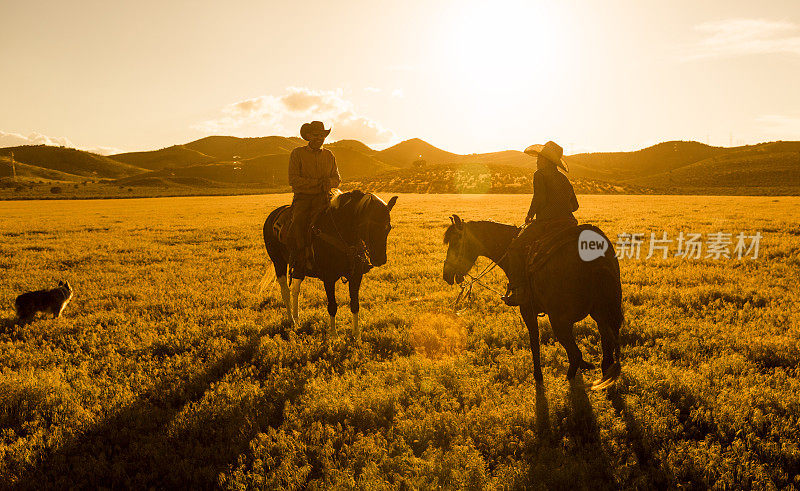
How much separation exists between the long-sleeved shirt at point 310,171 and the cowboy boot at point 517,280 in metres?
3.99

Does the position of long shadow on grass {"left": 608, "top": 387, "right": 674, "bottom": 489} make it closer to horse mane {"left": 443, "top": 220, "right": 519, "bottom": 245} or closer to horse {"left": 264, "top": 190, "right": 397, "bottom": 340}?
horse mane {"left": 443, "top": 220, "right": 519, "bottom": 245}

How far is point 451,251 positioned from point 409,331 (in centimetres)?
206

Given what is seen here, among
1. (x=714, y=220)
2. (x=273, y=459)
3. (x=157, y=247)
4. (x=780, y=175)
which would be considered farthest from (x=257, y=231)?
(x=780, y=175)

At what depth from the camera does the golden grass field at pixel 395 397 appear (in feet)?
15.2

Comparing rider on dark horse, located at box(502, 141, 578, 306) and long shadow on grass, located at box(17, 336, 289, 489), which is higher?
rider on dark horse, located at box(502, 141, 578, 306)

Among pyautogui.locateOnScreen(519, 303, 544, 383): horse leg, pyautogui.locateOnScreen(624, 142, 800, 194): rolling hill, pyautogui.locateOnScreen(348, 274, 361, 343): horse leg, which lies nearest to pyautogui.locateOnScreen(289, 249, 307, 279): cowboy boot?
pyautogui.locateOnScreen(348, 274, 361, 343): horse leg

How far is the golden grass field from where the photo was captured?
464cm

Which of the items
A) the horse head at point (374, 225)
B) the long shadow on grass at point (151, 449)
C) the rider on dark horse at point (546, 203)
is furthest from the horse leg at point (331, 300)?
the rider on dark horse at point (546, 203)

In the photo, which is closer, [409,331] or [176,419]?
[176,419]

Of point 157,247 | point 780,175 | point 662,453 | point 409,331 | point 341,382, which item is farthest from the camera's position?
point 780,175

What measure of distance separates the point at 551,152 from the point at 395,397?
4270 millimetres

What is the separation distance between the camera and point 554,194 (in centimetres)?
623

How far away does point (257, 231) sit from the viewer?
2614cm

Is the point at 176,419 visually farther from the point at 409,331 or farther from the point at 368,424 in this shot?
the point at 409,331
